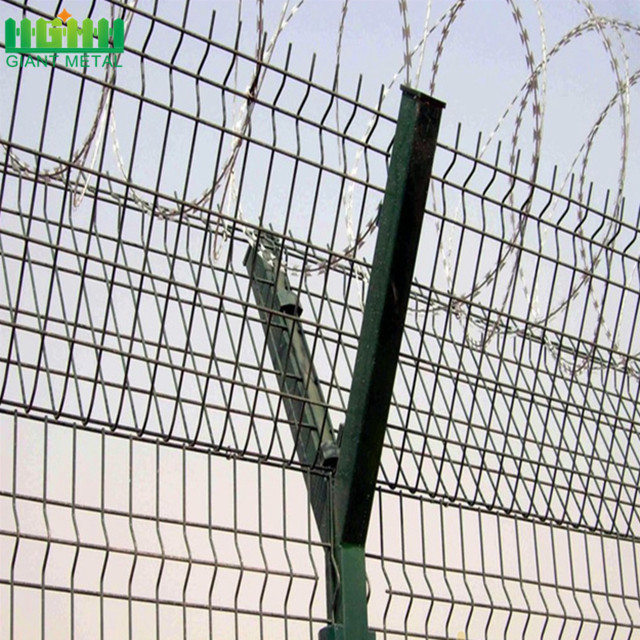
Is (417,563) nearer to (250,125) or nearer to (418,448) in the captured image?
(418,448)

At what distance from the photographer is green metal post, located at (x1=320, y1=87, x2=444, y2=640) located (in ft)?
13.5

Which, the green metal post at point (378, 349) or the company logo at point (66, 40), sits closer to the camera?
the company logo at point (66, 40)

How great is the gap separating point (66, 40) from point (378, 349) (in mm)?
1330

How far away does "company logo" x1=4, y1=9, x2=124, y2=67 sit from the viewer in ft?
11.6

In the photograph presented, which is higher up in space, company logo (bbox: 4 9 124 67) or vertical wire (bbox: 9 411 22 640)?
company logo (bbox: 4 9 124 67)

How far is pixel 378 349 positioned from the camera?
13.6 feet

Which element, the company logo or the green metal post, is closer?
the company logo

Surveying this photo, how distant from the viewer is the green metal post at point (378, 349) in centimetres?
411

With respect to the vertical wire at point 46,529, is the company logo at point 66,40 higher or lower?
higher

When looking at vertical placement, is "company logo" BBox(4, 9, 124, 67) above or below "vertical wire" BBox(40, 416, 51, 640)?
above

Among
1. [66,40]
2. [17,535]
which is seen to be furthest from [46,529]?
[66,40]

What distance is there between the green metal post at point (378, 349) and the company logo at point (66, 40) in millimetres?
978

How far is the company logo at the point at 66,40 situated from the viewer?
11.6 feet

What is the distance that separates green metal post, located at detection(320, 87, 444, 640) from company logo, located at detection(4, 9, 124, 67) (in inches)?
38.5
